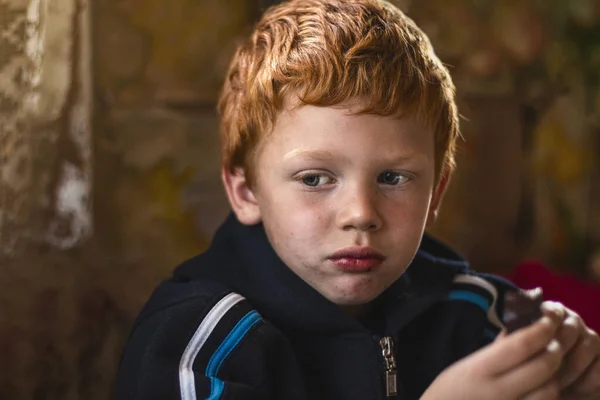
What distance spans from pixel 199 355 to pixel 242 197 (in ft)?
0.81

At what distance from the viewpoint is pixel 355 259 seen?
38.0 inches

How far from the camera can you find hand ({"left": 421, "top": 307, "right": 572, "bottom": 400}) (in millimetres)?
911

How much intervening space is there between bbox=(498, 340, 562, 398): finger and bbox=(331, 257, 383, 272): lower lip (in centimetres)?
21

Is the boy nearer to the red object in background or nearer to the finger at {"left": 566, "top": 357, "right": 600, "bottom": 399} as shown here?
the finger at {"left": 566, "top": 357, "right": 600, "bottom": 399}

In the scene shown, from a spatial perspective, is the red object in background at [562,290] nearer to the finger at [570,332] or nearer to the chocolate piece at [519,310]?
the finger at [570,332]

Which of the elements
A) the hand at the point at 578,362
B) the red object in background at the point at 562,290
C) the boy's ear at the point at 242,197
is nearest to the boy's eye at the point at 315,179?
the boy's ear at the point at 242,197

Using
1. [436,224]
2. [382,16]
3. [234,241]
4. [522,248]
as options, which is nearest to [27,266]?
[234,241]

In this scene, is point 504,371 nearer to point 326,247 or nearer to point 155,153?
point 326,247

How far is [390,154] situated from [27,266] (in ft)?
1.88

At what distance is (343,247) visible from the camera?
0.95 metres

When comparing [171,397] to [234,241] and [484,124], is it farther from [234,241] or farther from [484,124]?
[484,124]

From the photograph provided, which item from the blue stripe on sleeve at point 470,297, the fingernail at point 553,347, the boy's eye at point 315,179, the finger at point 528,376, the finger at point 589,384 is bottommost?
the finger at point 589,384

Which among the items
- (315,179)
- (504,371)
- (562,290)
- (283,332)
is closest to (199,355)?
(283,332)

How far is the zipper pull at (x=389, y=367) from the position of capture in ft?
3.39
